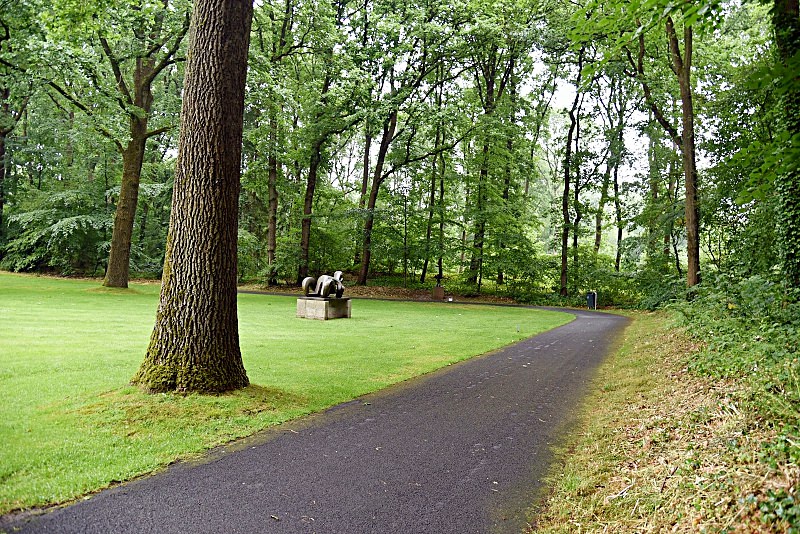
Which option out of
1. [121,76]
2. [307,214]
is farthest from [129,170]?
[307,214]

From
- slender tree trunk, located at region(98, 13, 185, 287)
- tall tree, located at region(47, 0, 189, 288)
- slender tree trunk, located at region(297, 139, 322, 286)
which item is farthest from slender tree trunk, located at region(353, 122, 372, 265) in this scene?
slender tree trunk, located at region(98, 13, 185, 287)

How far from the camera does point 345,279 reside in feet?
90.2

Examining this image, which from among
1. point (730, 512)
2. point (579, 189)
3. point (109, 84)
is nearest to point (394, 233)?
point (579, 189)

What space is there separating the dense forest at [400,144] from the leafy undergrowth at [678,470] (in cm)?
1295

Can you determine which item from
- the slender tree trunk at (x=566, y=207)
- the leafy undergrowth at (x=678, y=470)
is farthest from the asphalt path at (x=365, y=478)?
the slender tree trunk at (x=566, y=207)

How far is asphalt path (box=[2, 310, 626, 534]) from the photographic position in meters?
2.77

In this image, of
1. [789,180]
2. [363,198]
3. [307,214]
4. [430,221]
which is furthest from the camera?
[363,198]

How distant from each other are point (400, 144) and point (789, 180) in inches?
814

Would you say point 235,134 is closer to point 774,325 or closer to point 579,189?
point 774,325

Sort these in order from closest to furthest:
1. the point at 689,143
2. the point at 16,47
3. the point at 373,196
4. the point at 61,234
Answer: the point at 689,143 < the point at 16,47 < the point at 373,196 < the point at 61,234

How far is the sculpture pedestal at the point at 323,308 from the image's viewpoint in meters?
13.6

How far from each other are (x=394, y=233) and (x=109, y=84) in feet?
48.8

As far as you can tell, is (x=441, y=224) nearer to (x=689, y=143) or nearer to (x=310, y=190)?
(x=310, y=190)

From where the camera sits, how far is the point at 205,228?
5117 millimetres
